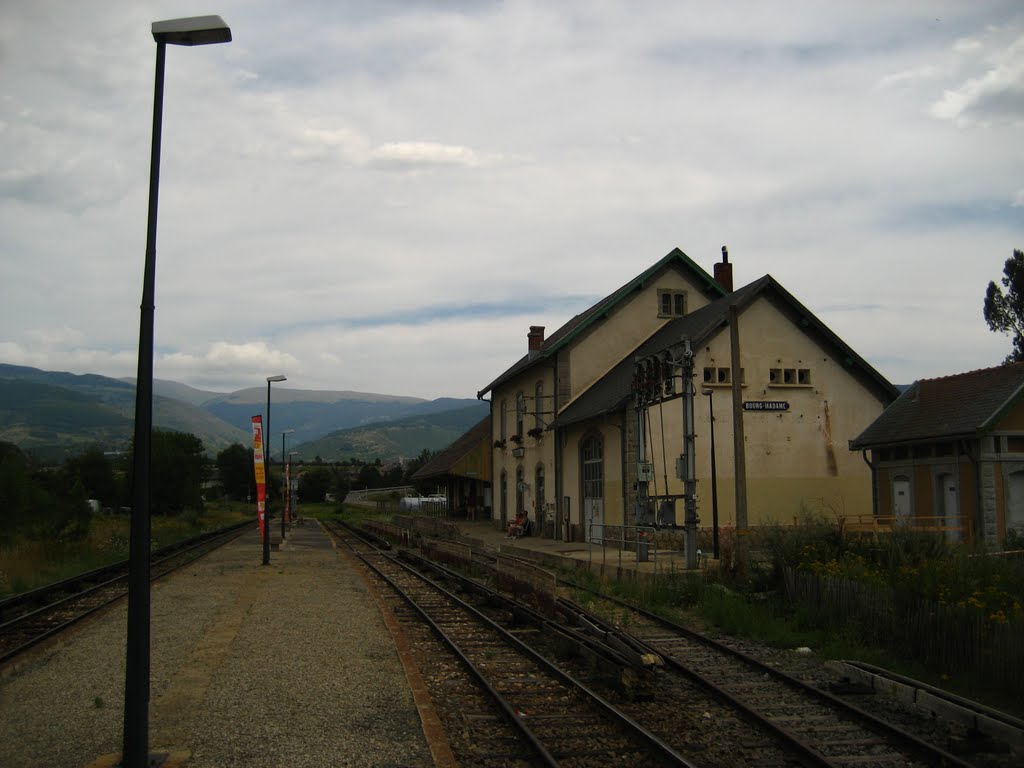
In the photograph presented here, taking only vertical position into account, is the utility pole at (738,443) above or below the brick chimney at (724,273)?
below

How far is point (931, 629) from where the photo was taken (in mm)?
10031

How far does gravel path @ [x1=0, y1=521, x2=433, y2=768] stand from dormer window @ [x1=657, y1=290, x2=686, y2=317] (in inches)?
774

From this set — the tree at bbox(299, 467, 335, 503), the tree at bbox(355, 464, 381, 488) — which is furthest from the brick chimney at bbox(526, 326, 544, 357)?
the tree at bbox(355, 464, 381, 488)

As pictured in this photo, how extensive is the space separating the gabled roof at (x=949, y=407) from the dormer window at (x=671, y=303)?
972 cm

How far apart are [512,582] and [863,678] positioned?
26.8ft

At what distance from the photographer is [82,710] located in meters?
8.52

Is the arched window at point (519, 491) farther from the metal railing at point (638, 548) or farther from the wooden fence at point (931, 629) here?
the wooden fence at point (931, 629)

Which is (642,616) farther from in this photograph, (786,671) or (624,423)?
(624,423)

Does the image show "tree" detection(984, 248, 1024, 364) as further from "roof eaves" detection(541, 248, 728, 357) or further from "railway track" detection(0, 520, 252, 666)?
"railway track" detection(0, 520, 252, 666)

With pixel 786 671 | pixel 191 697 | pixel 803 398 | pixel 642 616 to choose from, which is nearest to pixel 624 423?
pixel 803 398

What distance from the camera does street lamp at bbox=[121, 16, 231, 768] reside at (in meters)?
6.54

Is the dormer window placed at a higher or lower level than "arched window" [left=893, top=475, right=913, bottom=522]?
higher

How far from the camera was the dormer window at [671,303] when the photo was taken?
3275 cm

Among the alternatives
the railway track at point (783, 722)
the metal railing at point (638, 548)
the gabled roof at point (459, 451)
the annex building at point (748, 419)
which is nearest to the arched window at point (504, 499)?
the gabled roof at point (459, 451)
